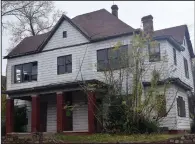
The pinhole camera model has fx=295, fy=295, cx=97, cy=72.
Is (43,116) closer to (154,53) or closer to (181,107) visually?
(154,53)

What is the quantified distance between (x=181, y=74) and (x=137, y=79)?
273 inches

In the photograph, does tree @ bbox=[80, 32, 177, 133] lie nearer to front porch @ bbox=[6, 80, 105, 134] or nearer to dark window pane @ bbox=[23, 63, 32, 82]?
front porch @ bbox=[6, 80, 105, 134]

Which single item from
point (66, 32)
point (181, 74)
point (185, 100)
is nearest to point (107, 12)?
point (66, 32)

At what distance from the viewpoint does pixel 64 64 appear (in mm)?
21188

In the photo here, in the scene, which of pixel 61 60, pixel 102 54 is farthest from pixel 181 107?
pixel 61 60

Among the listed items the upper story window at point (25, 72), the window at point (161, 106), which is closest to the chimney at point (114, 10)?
the upper story window at point (25, 72)

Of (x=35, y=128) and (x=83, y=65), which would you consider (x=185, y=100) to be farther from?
(x=35, y=128)

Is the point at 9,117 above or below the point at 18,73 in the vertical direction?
below

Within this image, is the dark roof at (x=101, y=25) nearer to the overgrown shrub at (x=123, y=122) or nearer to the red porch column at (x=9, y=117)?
the overgrown shrub at (x=123, y=122)

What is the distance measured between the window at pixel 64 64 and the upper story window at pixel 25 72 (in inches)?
93.4

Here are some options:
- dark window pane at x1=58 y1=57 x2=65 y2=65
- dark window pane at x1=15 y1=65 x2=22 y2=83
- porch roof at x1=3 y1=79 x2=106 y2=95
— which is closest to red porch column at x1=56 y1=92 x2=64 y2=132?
porch roof at x1=3 y1=79 x2=106 y2=95

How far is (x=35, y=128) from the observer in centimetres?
1941

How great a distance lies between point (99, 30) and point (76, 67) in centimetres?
320

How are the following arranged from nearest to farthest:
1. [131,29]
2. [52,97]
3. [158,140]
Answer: [158,140]
[131,29]
[52,97]
